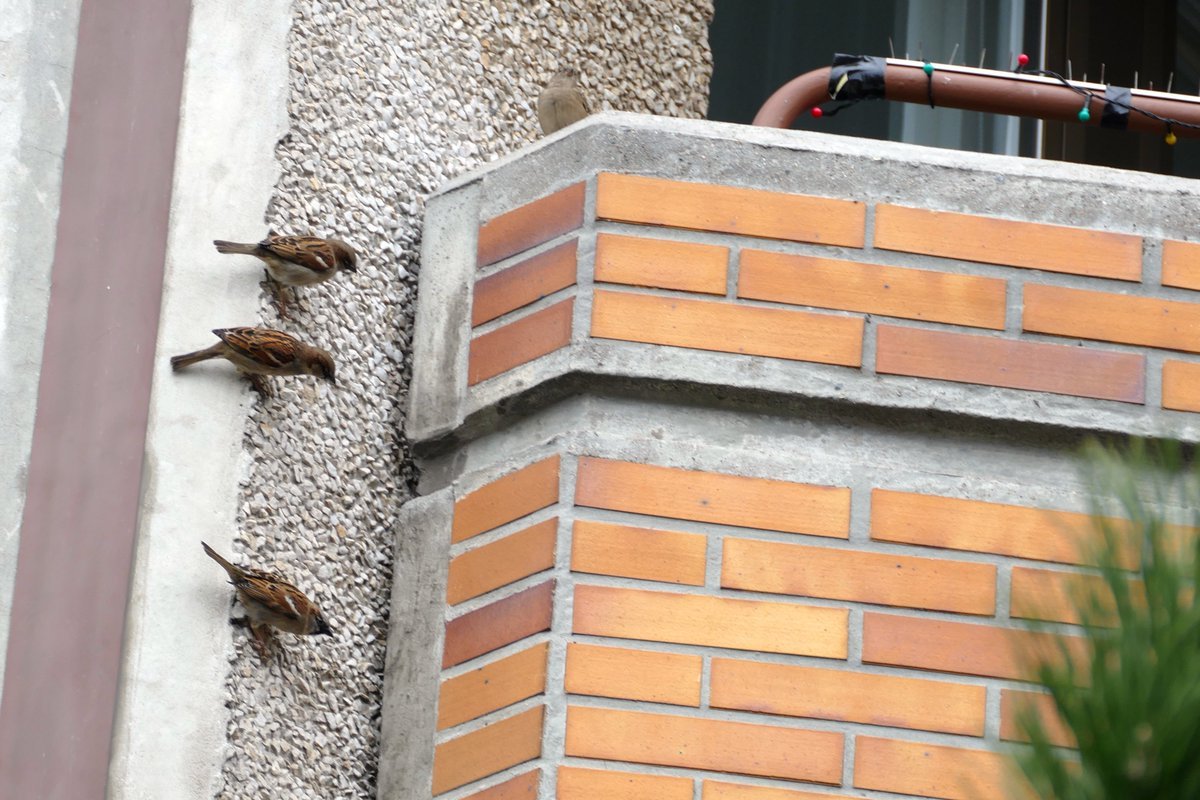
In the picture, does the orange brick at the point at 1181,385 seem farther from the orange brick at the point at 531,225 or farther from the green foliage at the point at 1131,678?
the green foliage at the point at 1131,678

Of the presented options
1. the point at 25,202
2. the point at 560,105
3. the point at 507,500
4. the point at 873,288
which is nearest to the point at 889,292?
the point at 873,288

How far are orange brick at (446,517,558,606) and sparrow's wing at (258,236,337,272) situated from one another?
1.83ft

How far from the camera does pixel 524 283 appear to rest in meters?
3.14

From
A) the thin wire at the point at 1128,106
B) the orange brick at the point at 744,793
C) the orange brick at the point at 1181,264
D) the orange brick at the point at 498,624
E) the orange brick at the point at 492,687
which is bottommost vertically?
the orange brick at the point at 744,793

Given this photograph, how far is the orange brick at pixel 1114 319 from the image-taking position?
2979mm

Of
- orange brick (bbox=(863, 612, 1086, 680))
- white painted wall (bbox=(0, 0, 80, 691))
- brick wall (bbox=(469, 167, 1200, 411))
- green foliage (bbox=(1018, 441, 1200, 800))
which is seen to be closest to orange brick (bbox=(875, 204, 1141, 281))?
brick wall (bbox=(469, 167, 1200, 411))

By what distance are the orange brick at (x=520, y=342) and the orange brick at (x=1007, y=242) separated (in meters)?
0.55

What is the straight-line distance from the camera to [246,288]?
3.08 m

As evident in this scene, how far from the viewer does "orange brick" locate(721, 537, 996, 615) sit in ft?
9.35

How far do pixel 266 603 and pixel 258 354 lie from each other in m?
0.42

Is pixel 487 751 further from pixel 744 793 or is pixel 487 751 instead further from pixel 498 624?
pixel 744 793

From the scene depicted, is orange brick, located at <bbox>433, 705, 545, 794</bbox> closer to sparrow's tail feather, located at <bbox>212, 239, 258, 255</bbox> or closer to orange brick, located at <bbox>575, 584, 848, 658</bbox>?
orange brick, located at <bbox>575, 584, 848, 658</bbox>

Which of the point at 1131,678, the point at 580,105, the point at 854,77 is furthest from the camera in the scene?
the point at 854,77

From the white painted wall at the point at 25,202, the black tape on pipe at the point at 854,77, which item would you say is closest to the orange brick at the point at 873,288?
the black tape on pipe at the point at 854,77
